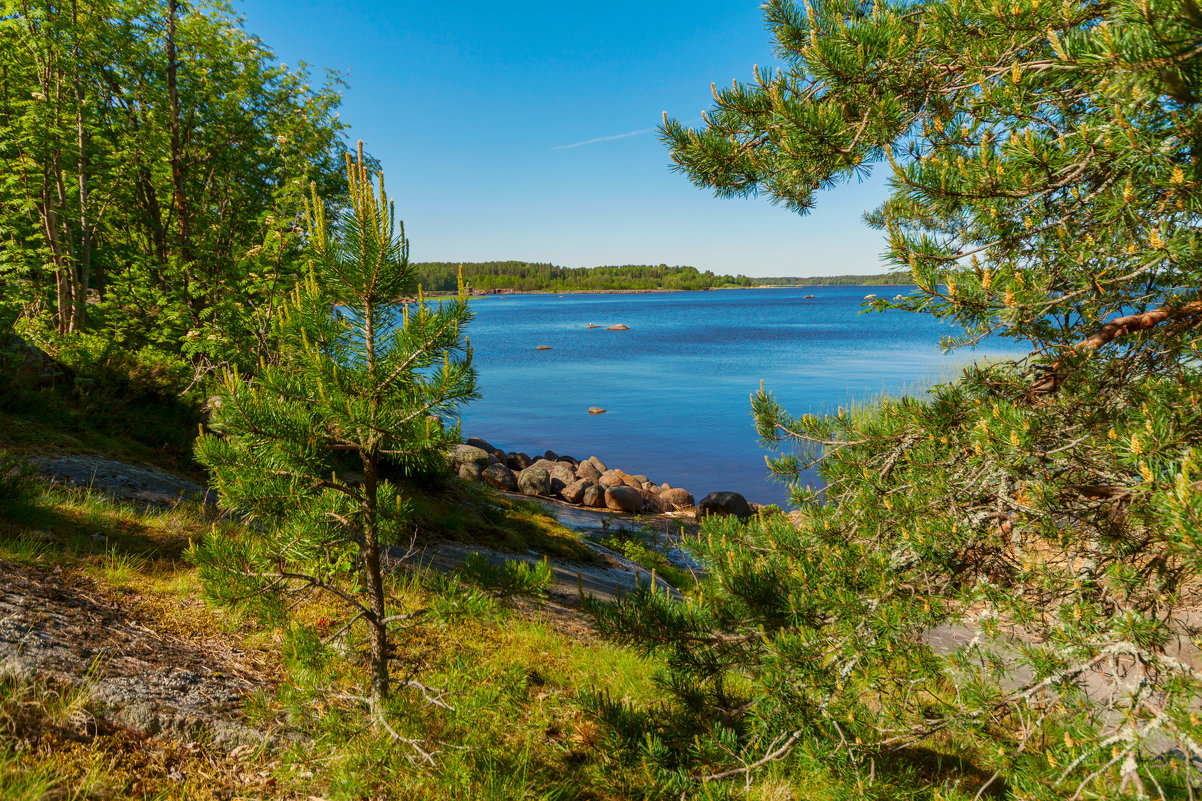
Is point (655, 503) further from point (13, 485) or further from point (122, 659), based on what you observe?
point (122, 659)

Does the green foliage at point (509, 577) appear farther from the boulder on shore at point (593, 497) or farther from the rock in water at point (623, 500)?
the boulder on shore at point (593, 497)

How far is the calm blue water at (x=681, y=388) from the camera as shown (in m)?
21.7

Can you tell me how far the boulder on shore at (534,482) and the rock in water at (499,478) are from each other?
0.80ft

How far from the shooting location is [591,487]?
16.7 metres

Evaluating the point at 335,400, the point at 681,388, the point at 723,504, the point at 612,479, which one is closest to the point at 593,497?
the point at 612,479

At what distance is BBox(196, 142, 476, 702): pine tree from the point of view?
2.45m

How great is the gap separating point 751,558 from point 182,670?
124 inches

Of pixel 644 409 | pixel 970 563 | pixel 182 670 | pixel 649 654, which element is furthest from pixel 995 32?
pixel 644 409

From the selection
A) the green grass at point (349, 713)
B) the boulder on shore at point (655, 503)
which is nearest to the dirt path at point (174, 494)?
the green grass at point (349, 713)

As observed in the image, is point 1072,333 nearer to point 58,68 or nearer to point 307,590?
point 307,590

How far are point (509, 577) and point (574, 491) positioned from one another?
14.0 meters

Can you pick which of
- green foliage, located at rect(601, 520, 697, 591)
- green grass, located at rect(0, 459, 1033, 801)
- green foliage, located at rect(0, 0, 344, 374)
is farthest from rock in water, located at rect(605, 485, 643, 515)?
green grass, located at rect(0, 459, 1033, 801)

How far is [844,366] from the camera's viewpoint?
38562 millimetres

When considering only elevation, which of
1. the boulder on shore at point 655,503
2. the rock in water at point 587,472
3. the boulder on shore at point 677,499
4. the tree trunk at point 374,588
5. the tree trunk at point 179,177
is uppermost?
the tree trunk at point 179,177
